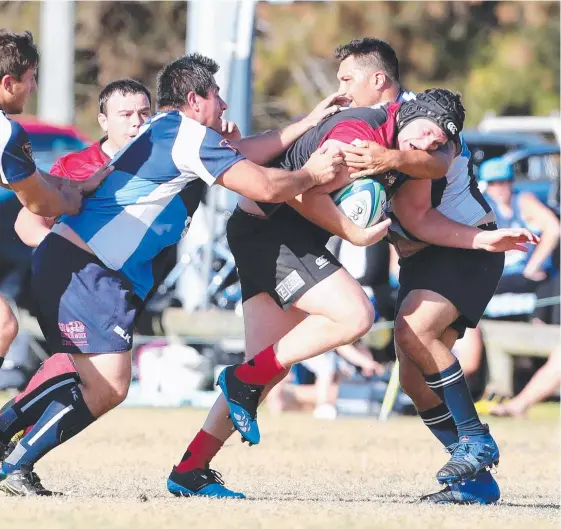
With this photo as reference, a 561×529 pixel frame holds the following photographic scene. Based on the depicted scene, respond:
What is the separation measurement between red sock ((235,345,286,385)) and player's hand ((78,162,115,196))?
98 cm

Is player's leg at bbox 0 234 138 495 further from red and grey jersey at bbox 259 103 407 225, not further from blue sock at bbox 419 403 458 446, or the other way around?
blue sock at bbox 419 403 458 446

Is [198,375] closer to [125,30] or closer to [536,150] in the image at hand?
[536,150]

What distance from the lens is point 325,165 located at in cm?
542

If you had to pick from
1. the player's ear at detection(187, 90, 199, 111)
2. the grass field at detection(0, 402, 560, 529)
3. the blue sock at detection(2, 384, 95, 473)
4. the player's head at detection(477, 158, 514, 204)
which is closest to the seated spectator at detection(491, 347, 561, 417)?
the grass field at detection(0, 402, 560, 529)

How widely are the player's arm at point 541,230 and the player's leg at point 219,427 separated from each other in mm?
5589

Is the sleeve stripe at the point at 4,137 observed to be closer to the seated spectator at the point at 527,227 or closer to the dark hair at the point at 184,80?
the dark hair at the point at 184,80

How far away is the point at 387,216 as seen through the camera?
601 centimetres

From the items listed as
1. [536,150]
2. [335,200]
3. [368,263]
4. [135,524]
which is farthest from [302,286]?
[536,150]

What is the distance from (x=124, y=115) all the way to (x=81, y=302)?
1758mm

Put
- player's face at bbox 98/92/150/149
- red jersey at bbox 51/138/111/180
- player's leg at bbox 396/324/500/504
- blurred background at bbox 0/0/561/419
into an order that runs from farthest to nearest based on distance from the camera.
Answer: blurred background at bbox 0/0/561/419
player's face at bbox 98/92/150/149
red jersey at bbox 51/138/111/180
player's leg at bbox 396/324/500/504

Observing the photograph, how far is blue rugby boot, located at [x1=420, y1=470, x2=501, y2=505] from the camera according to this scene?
5.81m

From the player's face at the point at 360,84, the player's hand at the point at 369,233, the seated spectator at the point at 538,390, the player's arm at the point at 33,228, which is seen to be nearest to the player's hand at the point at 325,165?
the player's hand at the point at 369,233

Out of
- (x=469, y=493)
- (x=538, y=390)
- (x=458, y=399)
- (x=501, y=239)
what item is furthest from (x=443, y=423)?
(x=538, y=390)

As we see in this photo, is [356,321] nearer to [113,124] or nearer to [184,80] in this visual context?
[184,80]
